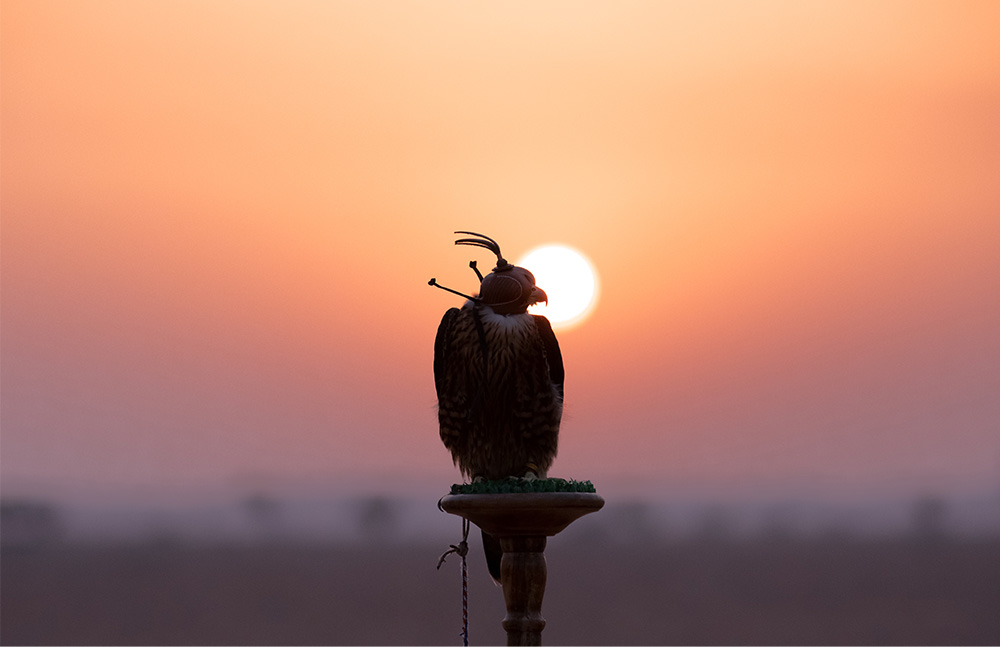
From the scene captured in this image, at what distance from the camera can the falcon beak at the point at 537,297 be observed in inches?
237

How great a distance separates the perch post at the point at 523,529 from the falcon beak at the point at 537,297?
1.21 metres

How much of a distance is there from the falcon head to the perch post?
115cm

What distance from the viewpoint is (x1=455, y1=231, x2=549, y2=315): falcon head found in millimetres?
5941

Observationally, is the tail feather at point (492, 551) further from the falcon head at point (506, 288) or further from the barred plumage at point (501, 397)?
the falcon head at point (506, 288)

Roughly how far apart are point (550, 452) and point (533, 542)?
0.60m

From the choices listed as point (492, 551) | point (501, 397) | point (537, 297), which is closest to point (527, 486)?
point (501, 397)

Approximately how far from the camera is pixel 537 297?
603 centimetres

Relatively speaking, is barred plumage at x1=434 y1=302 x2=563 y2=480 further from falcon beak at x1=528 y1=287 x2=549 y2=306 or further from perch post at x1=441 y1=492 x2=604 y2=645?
perch post at x1=441 y1=492 x2=604 y2=645

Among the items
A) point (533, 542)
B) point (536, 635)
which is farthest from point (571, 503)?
point (536, 635)

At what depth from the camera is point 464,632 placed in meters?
5.77

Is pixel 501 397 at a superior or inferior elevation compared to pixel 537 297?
inferior

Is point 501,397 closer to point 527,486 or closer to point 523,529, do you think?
point 527,486

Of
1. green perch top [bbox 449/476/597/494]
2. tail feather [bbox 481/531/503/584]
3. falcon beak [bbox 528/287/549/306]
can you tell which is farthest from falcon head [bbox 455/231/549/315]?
tail feather [bbox 481/531/503/584]

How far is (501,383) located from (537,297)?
0.57m
